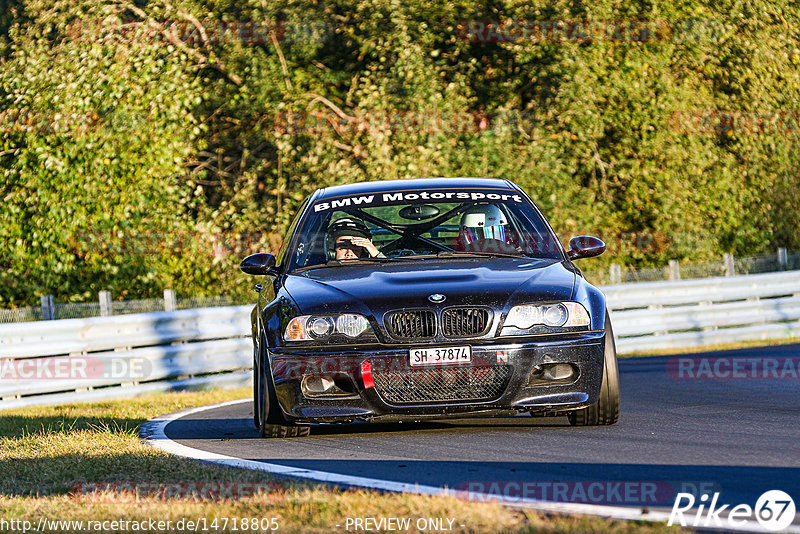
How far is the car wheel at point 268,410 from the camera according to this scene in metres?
7.52

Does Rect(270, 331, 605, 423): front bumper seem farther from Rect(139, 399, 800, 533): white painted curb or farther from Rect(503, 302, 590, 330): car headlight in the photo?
Rect(139, 399, 800, 533): white painted curb

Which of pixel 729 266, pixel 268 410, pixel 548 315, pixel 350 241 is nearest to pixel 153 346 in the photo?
pixel 350 241

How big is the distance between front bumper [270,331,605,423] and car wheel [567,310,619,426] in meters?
0.12

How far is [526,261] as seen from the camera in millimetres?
7988

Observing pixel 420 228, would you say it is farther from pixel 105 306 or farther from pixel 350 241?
pixel 105 306

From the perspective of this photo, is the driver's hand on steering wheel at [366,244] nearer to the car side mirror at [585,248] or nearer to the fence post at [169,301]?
the car side mirror at [585,248]

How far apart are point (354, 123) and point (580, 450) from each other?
16.6m

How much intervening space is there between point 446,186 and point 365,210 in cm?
58

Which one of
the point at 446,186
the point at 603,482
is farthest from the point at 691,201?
the point at 603,482

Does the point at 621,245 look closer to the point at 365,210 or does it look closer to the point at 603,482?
the point at 365,210

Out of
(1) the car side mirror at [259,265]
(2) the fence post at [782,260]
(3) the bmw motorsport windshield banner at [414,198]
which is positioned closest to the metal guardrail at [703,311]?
(2) the fence post at [782,260]

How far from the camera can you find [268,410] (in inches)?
300

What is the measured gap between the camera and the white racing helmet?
8.46m

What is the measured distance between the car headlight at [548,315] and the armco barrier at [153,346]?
6.94m
